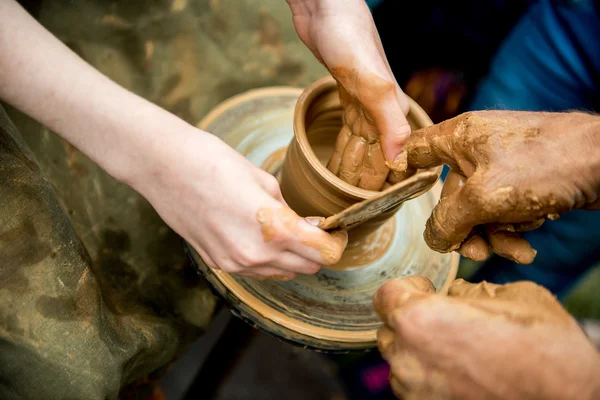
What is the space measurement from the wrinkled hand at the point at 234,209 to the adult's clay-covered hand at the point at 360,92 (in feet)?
0.96

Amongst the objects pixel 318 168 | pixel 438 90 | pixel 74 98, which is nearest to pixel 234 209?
pixel 318 168

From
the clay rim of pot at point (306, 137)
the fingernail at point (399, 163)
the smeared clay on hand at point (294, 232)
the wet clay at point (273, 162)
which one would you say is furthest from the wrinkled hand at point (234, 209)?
the wet clay at point (273, 162)

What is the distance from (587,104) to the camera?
1.81m

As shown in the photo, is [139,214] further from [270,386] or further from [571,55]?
[571,55]

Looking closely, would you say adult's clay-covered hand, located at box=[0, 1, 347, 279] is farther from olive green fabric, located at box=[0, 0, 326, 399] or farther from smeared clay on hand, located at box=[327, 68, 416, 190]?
smeared clay on hand, located at box=[327, 68, 416, 190]

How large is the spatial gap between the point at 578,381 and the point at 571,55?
4.88 feet

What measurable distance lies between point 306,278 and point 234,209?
0.52 meters

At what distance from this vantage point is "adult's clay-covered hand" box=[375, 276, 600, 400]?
26.5 inches

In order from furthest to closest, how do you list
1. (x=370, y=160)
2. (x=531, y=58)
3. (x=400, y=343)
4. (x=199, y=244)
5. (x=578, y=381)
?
(x=531, y=58) → (x=370, y=160) → (x=199, y=244) → (x=400, y=343) → (x=578, y=381)

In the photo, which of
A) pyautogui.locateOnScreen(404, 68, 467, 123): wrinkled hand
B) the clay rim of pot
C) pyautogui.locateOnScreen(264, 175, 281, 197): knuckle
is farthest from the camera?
pyautogui.locateOnScreen(404, 68, 467, 123): wrinkled hand

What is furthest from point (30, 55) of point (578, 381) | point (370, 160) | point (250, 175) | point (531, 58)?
point (531, 58)

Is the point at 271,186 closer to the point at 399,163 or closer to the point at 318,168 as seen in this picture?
the point at 318,168

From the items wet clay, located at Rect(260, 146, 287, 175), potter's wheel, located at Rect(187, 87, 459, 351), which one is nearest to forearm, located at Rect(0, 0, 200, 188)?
potter's wheel, located at Rect(187, 87, 459, 351)

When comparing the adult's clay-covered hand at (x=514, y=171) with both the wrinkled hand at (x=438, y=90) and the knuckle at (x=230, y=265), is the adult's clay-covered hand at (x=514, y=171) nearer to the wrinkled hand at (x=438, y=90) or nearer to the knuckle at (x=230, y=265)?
the knuckle at (x=230, y=265)
